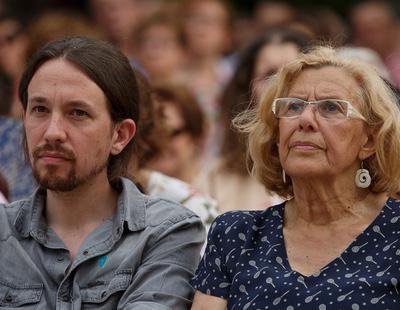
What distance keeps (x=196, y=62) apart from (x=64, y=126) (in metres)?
5.98

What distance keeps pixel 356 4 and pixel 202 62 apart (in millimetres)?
3540

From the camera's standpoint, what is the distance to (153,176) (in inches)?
Result: 214

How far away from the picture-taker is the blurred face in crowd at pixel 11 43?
822 centimetres

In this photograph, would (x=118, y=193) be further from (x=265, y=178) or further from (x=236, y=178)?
(x=236, y=178)

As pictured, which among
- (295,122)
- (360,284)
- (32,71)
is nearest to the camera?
(360,284)

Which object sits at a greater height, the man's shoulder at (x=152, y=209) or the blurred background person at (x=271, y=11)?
the blurred background person at (x=271, y=11)

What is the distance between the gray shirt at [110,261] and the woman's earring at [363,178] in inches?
24.9

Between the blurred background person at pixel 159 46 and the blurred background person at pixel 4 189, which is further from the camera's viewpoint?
the blurred background person at pixel 159 46

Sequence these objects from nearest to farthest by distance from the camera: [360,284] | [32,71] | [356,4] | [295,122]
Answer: [360,284], [295,122], [32,71], [356,4]

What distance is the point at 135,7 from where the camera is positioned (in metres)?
11.1

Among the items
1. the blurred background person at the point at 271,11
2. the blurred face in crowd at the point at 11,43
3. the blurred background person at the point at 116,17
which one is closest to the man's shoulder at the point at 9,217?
the blurred face in crowd at the point at 11,43

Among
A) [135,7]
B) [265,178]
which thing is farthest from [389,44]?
[265,178]

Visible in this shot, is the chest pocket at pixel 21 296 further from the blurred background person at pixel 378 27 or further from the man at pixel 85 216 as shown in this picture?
the blurred background person at pixel 378 27

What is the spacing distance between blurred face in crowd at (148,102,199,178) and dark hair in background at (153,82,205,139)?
0.02 metres
